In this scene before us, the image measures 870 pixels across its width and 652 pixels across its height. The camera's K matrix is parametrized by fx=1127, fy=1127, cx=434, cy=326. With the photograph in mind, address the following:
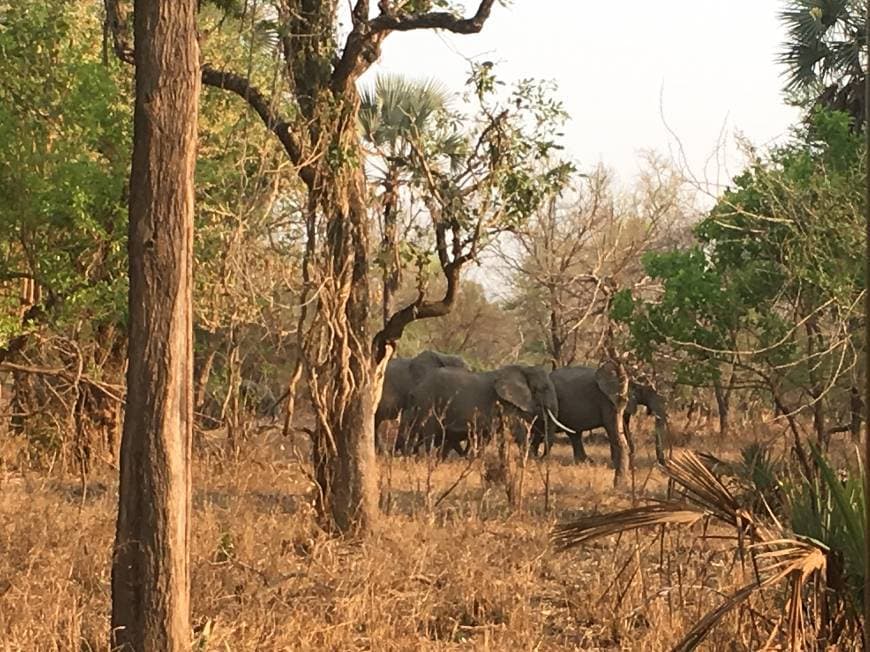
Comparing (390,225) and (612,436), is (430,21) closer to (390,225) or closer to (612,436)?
(390,225)

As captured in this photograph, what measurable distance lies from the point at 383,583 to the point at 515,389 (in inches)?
625

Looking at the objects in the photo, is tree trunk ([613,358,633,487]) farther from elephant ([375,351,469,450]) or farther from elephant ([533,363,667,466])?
elephant ([375,351,469,450])

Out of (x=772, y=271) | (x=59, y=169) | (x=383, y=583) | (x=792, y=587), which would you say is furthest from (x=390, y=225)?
(x=792, y=587)

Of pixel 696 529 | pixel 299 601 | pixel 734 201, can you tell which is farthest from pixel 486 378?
pixel 299 601

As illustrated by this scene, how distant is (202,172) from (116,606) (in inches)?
291

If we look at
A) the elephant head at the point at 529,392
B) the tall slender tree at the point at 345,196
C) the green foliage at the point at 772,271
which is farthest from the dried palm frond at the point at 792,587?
the elephant head at the point at 529,392

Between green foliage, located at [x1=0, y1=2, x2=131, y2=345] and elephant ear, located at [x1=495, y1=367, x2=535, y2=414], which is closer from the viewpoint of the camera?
green foliage, located at [x1=0, y1=2, x2=131, y2=345]

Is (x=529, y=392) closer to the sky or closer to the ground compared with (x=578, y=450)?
closer to the sky

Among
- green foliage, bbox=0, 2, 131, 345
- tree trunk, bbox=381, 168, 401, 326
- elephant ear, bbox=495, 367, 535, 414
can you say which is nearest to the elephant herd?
elephant ear, bbox=495, 367, 535, 414

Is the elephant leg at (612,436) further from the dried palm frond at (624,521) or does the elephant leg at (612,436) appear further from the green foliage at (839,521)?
the dried palm frond at (624,521)

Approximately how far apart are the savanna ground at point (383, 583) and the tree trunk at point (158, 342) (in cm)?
56

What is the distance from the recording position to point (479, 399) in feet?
76.8

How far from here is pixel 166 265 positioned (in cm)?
501

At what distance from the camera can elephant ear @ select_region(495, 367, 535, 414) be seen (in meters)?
22.6
